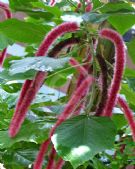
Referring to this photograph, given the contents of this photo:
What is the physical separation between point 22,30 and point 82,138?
0.25 metres

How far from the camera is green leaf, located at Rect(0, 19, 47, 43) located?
26.5 inches

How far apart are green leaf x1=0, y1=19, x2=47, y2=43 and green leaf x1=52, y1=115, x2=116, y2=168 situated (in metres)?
0.19

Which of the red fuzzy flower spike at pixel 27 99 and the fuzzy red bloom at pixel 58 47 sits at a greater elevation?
the fuzzy red bloom at pixel 58 47

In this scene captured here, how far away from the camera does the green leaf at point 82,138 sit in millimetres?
504

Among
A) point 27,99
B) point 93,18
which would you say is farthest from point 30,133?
point 93,18

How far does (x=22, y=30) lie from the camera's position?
69 cm

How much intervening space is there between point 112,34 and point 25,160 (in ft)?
1.15

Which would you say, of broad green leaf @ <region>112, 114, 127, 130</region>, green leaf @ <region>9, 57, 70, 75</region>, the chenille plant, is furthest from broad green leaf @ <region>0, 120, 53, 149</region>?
broad green leaf @ <region>112, 114, 127, 130</region>

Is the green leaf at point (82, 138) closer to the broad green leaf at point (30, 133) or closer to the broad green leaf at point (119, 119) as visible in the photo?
the broad green leaf at point (30, 133)

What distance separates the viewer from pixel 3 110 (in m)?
0.91

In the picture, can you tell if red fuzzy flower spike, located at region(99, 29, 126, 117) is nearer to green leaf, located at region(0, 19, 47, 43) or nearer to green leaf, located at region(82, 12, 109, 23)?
green leaf, located at region(82, 12, 109, 23)

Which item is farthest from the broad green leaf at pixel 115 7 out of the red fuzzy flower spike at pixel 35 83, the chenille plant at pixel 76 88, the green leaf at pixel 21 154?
the green leaf at pixel 21 154

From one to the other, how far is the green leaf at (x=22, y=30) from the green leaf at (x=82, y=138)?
19cm

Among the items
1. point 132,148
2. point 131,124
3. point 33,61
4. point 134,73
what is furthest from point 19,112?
point 132,148
